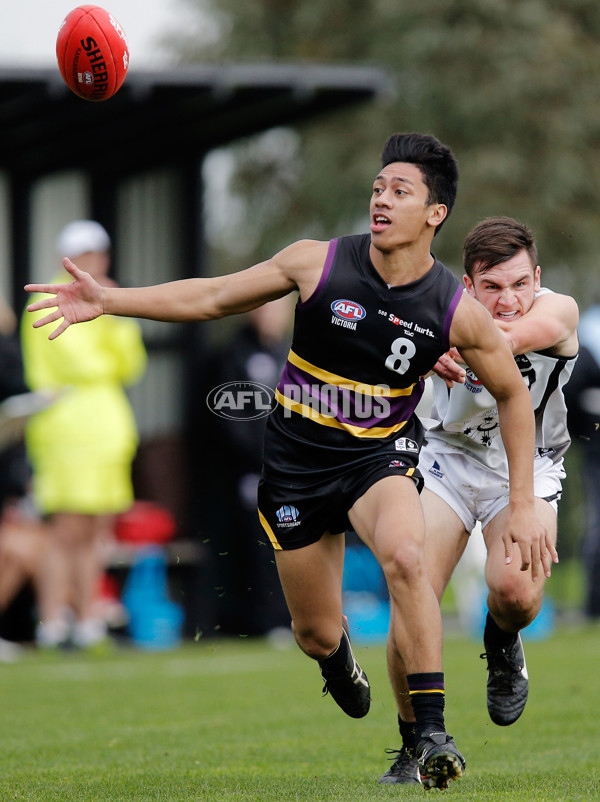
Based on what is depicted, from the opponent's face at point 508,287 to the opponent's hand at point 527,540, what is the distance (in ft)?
3.34

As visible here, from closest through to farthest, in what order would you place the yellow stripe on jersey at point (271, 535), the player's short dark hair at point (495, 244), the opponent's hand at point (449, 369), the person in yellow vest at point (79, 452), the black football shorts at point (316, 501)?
the black football shorts at point (316, 501)
the opponent's hand at point (449, 369)
the yellow stripe on jersey at point (271, 535)
the player's short dark hair at point (495, 244)
the person in yellow vest at point (79, 452)

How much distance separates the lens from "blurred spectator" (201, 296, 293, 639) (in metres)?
12.0

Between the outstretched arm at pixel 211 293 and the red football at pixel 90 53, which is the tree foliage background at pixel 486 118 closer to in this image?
the red football at pixel 90 53

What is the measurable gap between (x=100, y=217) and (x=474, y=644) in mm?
5078

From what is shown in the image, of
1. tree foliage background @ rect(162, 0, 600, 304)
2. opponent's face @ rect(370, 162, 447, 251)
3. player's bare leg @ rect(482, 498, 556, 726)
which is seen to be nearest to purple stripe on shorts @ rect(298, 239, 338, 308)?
opponent's face @ rect(370, 162, 447, 251)

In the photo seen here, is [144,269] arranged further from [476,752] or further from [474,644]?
[476,752]

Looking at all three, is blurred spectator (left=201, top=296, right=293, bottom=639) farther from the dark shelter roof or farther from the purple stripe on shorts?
the purple stripe on shorts

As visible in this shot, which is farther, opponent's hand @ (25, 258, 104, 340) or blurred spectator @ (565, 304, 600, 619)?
blurred spectator @ (565, 304, 600, 619)

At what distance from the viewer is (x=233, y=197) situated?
24.8 metres

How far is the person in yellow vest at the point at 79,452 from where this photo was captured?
36.2ft

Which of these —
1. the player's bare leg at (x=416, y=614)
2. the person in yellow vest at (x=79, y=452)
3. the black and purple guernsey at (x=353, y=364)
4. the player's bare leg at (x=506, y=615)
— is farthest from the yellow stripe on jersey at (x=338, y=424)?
the person in yellow vest at (x=79, y=452)

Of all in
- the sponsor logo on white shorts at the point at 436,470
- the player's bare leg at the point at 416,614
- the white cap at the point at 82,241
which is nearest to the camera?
the player's bare leg at the point at 416,614

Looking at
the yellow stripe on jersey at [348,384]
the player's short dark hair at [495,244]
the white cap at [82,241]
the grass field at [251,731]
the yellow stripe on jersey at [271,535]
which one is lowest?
the grass field at [251,731]

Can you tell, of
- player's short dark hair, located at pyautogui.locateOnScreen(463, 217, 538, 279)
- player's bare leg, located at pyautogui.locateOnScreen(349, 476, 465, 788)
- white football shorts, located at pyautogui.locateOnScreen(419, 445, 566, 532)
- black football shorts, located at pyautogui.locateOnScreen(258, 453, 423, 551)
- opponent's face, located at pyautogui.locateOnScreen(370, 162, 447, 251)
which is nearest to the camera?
player's bare leg, located at pyautogui.locateOnScreen(349, 476, 465, 788)
